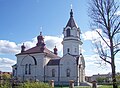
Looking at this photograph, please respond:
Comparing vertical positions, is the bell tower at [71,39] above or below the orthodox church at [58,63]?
above

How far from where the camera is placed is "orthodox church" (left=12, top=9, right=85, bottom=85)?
41.4 m

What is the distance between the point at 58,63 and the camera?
4272 cm

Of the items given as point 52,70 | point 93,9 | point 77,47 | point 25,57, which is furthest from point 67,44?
point 93,9

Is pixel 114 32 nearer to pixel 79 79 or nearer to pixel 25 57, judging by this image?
pixel 79 79

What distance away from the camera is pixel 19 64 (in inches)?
1816

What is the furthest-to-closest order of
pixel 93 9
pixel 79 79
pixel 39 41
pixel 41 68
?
pixel 39 41 < pixel 41 68 < pixel 79 79 < pixel 93 9

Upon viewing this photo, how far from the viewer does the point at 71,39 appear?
142 ft

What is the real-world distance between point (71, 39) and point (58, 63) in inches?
222

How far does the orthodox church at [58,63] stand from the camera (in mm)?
41375

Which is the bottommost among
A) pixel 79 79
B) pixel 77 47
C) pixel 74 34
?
pixel 79 79

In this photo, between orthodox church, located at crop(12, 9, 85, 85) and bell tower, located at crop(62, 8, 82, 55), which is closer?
orthodox church, located at crop(12, 9, 85, 85)

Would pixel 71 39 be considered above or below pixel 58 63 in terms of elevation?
above

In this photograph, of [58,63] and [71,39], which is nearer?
[58,63]

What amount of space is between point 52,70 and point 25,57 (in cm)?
659
